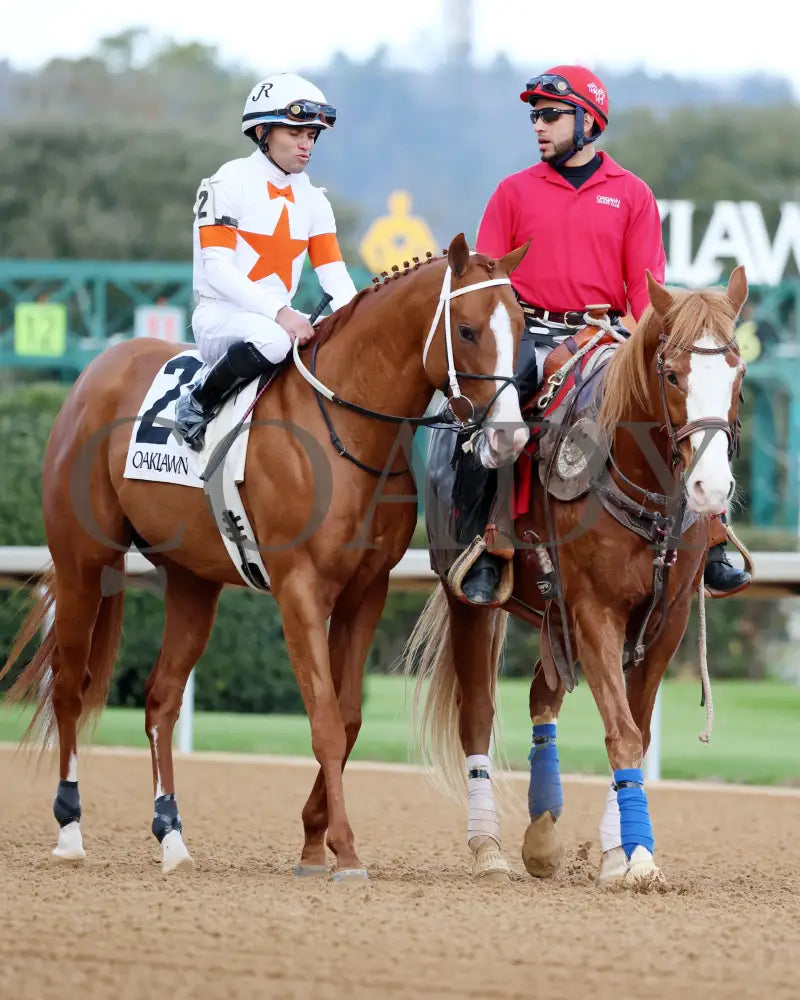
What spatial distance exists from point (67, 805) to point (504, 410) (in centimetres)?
225

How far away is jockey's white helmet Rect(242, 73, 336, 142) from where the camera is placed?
5.52m

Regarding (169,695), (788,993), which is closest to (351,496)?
(169,695)

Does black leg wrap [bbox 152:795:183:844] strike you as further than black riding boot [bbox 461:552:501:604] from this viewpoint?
Yes

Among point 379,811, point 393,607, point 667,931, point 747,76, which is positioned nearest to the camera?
point 667,931

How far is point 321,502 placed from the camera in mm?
5234

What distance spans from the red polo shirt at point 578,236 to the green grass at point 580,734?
293 cm

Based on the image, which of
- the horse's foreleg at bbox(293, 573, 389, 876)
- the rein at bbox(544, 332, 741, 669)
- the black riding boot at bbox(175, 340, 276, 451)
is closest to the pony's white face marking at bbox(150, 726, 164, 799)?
the horse's foreleg at bbox(293, 573, 389, 876)

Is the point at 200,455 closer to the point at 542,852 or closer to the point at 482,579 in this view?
the point at 482,579

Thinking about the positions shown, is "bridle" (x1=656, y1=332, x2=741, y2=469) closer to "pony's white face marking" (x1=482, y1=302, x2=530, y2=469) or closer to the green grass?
"pony's white face marking" (x1=482, y1=302, x2=530, y2=469)

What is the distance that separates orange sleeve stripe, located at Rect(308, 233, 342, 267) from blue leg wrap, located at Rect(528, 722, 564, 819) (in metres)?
1.80

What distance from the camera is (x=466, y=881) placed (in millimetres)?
5488

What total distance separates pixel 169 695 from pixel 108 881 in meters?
0.99

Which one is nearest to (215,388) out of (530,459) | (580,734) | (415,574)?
(530,459)

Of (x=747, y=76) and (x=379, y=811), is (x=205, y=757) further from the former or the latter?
(x=747, y=76)
